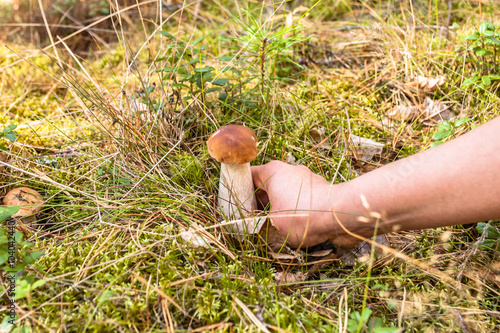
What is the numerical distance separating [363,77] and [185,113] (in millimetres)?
1502

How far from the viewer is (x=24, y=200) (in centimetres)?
166

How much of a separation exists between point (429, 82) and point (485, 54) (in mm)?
372

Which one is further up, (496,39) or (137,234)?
(496,39)

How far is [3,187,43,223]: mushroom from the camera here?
1.64 metres

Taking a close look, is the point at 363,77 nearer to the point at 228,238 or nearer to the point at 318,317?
the point at 228,238

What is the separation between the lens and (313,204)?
151 cm

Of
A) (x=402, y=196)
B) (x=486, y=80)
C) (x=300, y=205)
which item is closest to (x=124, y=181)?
(x=300, y=205)

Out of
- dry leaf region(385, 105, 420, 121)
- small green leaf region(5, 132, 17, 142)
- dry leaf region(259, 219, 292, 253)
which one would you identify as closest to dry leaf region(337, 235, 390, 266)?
dry leaf region(259, 219, 292, 253)

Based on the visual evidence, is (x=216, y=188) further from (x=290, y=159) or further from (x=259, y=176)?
(x=290, y=159)

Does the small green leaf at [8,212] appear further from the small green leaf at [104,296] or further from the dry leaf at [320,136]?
the dry leaf at [320,136]

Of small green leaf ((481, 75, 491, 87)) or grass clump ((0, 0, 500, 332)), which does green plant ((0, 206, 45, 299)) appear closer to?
grass clump ((0, 0, 500, 332))

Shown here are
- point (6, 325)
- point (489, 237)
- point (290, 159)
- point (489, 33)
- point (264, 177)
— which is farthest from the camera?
point (489, 33)

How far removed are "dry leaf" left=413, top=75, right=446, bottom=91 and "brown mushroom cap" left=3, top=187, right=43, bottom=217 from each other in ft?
8.46

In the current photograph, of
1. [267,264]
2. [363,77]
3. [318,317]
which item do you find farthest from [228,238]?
[363,77]
